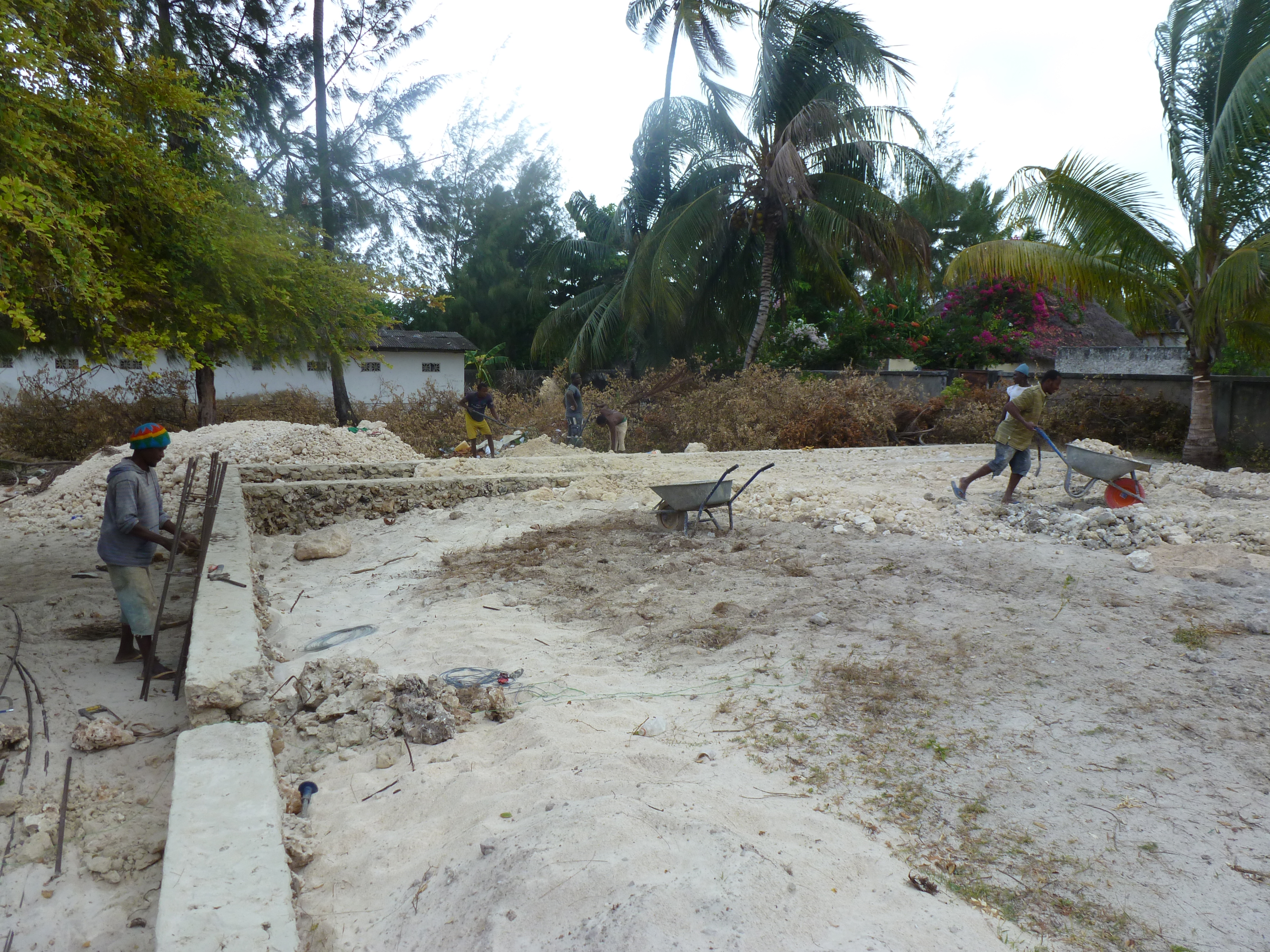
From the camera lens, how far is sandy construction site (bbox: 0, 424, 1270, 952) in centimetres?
242

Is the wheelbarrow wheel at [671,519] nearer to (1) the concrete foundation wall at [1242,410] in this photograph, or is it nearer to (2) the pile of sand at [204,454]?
(2) the pile of sand at [204,454]

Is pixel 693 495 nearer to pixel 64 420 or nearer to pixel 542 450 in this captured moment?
pixel 542 450

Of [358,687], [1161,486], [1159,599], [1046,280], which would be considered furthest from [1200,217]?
[358,687]

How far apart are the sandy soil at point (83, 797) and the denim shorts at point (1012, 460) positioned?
7421 millimetres

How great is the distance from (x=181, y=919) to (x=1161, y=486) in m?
10.3

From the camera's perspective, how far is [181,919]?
2.14 meters

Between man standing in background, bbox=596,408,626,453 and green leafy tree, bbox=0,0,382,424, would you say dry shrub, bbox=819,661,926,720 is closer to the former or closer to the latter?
green leafy tree, bbox=0,0,382,424

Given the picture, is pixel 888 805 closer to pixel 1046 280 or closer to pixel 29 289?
pixel 29 289

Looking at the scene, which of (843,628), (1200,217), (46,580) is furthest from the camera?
(1200,217)

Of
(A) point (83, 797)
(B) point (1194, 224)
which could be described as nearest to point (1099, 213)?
(B) point (1194, 224)

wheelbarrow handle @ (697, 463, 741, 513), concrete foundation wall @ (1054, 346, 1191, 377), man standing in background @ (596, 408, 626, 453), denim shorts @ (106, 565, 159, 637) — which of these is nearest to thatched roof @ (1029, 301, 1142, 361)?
concrete foundation wall @ (1054, 346, 1191, 377)

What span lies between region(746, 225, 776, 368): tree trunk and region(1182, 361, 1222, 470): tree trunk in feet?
27.9

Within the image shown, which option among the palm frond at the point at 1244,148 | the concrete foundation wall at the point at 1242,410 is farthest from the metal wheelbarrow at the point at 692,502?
the concrete foundation wall at the point at 1242,410

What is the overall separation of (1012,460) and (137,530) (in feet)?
25.2
